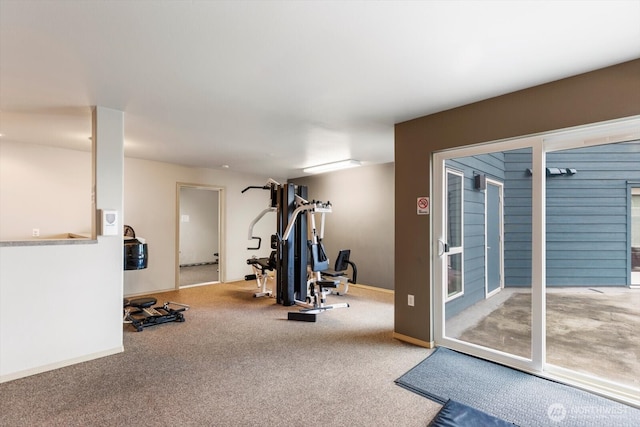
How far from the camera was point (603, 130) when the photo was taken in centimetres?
229

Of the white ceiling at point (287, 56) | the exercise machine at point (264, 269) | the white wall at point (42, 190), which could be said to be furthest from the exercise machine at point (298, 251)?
the white wall at point (42, 190)

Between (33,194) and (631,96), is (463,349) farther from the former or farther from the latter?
(33,194)

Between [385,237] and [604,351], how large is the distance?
3.41 meters

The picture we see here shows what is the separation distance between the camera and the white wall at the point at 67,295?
258 centimetres

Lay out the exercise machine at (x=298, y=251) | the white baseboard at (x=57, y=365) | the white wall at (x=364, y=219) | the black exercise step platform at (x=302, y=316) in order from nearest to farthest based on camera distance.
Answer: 1. the white baseboard at (x=57, y=365)
2. the black exercise step platform at (x=302, y=316)
3. the exercise machine at (x=298, y=251)
4. the white wall at (x=364, y=219)

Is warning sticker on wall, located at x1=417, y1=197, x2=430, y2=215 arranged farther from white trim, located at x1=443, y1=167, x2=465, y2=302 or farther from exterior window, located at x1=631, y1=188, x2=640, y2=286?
exterior window, located at x1=631, y1=188, x2=640, y2=286

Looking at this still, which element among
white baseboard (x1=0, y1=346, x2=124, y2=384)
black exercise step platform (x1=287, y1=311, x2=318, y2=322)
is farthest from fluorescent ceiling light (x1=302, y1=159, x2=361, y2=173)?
white baseboard (x1=0, y1=346, x2=124, y2=384)

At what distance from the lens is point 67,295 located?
2.82m

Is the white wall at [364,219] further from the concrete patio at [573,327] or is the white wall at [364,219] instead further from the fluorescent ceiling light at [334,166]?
the concrete patio at [573,327]

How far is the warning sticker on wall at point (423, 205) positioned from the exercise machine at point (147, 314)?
3266mm

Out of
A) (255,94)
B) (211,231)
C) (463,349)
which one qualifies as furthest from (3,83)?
(211,231)

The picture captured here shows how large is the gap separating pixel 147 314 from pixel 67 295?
1.42 metres

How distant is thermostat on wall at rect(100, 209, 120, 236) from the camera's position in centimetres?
296

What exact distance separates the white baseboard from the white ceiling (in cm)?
238
